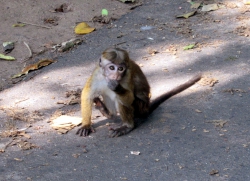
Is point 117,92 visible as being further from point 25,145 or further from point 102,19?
point 102,19

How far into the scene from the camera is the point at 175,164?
4.88 m

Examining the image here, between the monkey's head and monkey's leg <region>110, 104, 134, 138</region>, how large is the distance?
16.9 inches

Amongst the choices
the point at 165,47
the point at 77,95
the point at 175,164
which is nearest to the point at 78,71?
the point at 77,95

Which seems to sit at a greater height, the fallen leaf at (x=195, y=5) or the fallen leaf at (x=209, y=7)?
the fallen leaf at (x=195, y=5)

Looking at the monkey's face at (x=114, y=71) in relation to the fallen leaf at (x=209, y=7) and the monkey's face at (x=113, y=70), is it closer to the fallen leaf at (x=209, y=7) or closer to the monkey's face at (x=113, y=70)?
the monkey's face at (x=113, y=70)

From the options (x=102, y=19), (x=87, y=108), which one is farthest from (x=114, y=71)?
(x=102, y=19)

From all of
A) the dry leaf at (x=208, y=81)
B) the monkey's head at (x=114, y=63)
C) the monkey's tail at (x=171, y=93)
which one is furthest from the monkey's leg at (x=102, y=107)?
Result: the dry leaf at (x=208, y=81)

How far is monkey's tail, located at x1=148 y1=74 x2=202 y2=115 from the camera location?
6.00 meters

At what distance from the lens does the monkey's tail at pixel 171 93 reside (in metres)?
6.00

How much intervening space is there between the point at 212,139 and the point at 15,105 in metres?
2.54

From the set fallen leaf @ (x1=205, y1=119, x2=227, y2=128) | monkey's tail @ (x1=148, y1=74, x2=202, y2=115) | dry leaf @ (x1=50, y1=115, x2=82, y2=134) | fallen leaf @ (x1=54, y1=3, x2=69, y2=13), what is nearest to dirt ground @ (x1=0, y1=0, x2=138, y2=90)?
fallen leaf @ (x1=54, y1=3, x2=69, y2=13)

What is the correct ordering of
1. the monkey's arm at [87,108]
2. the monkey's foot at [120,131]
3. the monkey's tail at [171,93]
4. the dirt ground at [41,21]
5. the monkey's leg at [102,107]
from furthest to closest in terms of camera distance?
the dirt ground at [41,21]
the monkey's tail at [171,93]
the monkey's leg at [102,107]
the monkey's arm at [87,108]
the monkey's foot at [120,131]

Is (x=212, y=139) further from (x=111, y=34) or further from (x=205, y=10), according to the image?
(x=205, y=10)

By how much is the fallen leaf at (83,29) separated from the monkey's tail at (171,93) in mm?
2622
